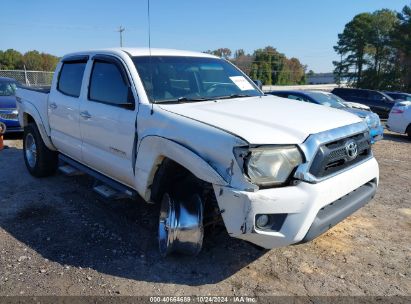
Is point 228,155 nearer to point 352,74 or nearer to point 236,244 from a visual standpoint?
point 236,244

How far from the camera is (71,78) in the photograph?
5.06 meters

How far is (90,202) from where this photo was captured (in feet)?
16.7

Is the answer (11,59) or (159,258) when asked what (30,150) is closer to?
(159,258)

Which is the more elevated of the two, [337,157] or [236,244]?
[337,157]

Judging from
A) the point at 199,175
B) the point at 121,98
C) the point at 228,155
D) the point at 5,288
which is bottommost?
the point at 5,288

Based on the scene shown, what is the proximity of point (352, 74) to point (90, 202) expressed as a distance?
56.8 metres

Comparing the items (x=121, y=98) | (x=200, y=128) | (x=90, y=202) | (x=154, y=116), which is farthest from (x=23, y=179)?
(x=200, y=128)

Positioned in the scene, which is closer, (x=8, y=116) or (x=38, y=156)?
(x=38, y=156)

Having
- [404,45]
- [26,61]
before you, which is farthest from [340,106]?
[26,61]

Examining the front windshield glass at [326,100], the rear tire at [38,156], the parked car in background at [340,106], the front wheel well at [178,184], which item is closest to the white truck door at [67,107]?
the rear tire at [38,156]

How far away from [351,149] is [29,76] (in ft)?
80.5

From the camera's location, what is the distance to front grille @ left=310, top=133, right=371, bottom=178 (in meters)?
2.97

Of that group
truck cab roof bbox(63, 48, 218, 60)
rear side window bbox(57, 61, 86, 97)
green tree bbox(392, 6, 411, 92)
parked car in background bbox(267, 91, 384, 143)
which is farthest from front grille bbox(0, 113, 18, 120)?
green tree bbox(392, 6, 411, 92)

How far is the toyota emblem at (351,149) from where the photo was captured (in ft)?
10.8
